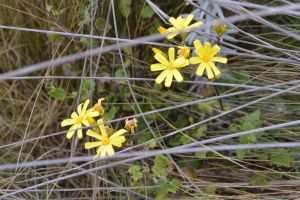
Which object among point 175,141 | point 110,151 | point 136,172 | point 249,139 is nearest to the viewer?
point 110,151

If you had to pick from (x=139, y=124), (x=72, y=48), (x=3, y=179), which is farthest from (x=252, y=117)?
(x=3, y=179)

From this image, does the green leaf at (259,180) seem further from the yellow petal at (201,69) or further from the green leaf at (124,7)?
the green leaf at (124,7)

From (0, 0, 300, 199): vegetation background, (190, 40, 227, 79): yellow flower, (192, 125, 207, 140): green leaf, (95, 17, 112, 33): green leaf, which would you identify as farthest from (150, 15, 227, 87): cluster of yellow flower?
(95, 17, 112, 33): green leaf

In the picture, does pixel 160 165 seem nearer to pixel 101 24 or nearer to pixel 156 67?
pixel 156 67

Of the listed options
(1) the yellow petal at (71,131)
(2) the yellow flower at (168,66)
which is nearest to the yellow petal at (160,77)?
(2) the yellow flower at (168,66)

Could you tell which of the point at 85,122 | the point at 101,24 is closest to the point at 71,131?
the point at 85,122

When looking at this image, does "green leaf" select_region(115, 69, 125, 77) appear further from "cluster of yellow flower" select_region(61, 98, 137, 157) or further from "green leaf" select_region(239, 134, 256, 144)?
"green leaf" select_region(239, 134, 256, 144)

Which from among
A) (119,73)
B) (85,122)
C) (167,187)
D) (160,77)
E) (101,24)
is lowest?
(167,187)
